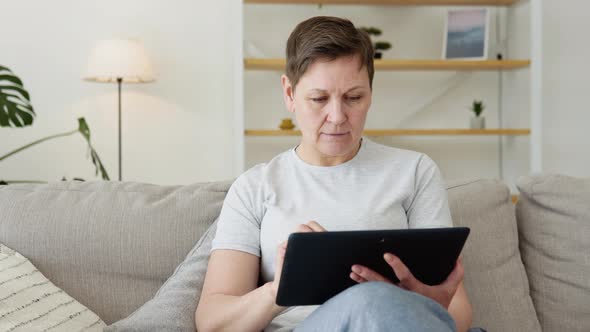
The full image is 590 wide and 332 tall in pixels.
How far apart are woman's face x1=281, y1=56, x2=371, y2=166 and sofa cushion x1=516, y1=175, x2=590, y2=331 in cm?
60

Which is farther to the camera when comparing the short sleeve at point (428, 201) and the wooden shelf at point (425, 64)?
the wooden shelf at point (425, 64)

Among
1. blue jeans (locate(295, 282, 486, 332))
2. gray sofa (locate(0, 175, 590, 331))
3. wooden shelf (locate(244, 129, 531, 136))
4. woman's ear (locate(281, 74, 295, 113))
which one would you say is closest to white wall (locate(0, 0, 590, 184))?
wooden shelf (locate(244, 129, 531, 136))

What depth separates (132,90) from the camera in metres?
4.06

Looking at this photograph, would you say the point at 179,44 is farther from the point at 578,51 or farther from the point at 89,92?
the point at 578,51

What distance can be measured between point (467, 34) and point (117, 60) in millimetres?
1928

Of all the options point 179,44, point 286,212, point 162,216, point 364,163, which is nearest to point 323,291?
point 286,212

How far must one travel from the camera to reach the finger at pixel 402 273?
3.90 ft

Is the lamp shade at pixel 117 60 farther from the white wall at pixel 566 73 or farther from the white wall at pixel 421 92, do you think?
the white wall at pixel 566 73

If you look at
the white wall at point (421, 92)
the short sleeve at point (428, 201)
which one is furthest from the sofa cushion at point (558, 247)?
the white wall at point (421, 92)

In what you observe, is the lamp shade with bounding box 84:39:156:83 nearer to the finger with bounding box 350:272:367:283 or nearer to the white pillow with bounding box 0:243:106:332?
the white pillow with bounding box 0:243:106:332

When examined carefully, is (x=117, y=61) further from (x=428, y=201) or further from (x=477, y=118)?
(x=428, y=201)

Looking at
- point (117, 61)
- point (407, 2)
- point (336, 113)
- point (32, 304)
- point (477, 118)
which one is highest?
point (407, 2)

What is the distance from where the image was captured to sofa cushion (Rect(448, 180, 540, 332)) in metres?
1.70

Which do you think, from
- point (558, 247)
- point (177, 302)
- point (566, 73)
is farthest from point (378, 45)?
point (177, 302)
